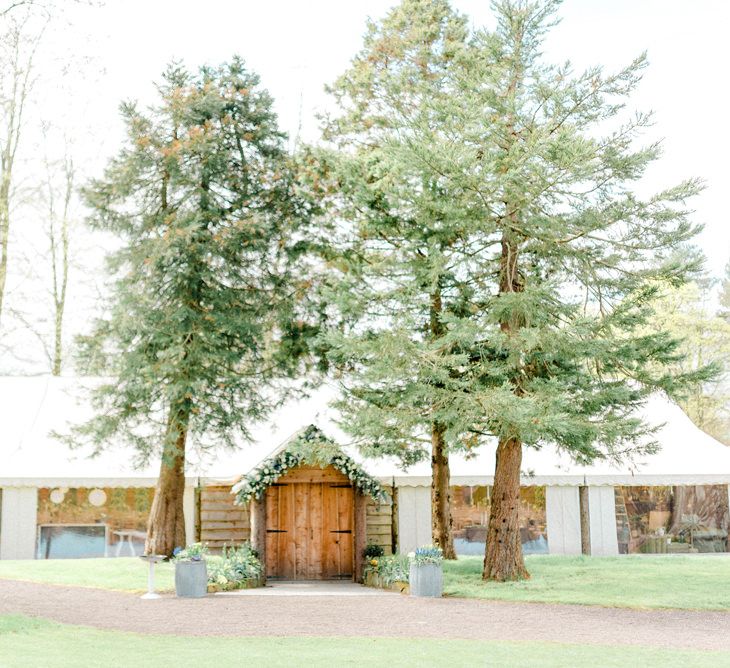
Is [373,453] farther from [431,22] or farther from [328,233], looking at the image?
[431,22]

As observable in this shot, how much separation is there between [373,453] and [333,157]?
7030 mm

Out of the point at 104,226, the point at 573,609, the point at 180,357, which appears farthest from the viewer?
the point at 104,226

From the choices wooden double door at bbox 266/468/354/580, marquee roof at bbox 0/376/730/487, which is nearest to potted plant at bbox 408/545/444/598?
wooden double door at bbox 266/468/354/580

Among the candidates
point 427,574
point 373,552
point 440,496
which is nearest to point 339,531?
point 373,552

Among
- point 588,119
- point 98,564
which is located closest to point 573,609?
point 588,119

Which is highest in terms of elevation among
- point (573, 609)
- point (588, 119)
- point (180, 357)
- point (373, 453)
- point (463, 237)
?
point (588, 119)

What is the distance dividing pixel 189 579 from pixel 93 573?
377 cm

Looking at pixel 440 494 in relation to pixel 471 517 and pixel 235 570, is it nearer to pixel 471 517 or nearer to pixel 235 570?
pixel 471 517

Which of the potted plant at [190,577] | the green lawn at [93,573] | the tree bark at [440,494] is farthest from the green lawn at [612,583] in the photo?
the green lawn at [93,573]

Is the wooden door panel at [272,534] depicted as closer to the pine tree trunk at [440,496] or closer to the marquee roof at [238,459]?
the marquee roof at [238,459]

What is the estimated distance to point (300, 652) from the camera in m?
10.2

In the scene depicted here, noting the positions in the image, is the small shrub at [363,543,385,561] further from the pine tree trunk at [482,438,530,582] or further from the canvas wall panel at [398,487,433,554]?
the canvas wall panel at [398,487,433,554]

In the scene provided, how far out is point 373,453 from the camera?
18.5 metres

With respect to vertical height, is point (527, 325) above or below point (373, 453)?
above
